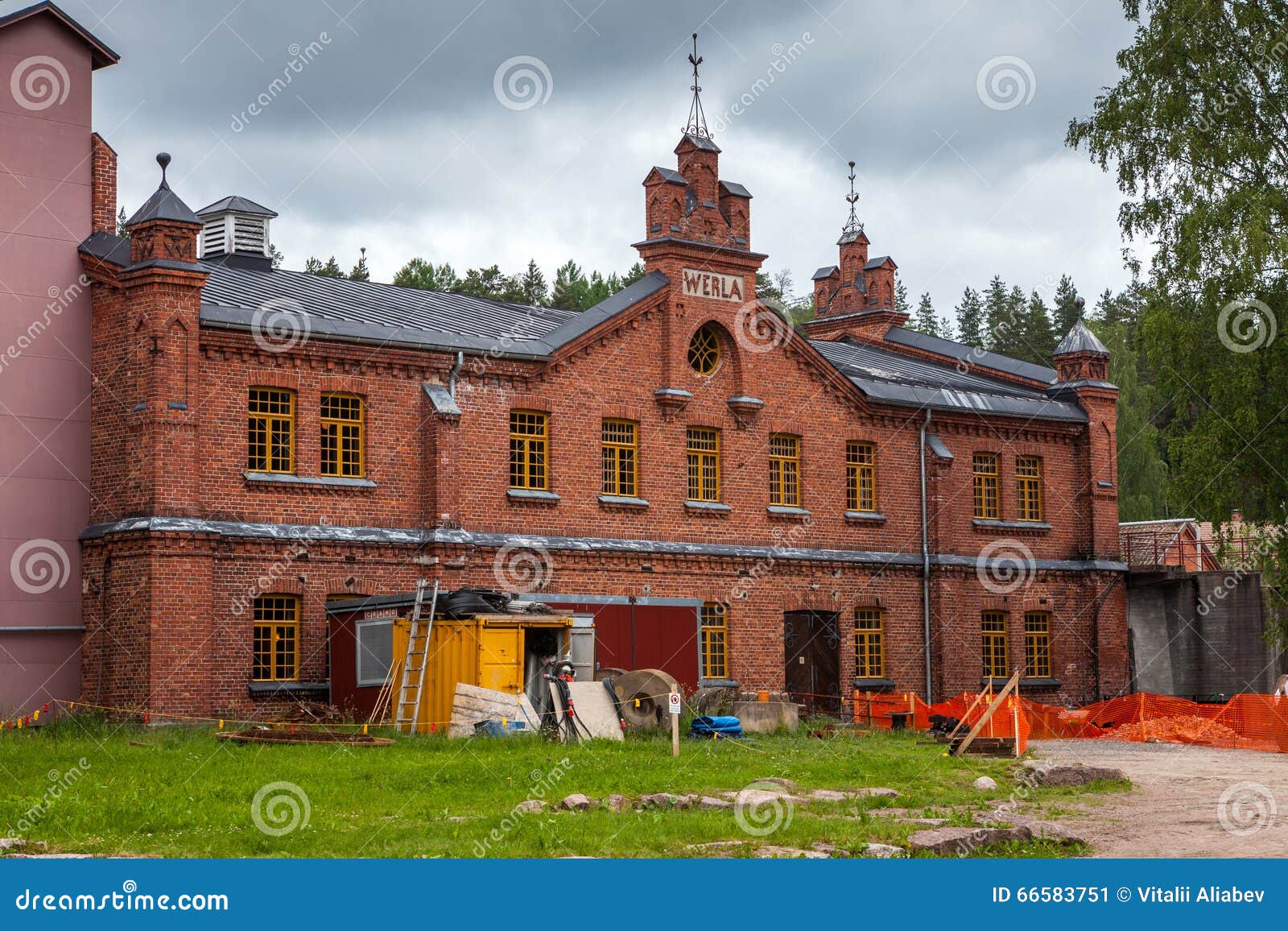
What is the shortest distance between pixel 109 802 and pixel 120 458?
449 inches

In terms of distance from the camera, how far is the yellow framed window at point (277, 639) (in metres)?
27.6

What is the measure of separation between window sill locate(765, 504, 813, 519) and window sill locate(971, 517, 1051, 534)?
4776mm

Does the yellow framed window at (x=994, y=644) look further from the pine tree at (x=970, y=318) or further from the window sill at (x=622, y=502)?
the pine tree at (x=970, y=318)

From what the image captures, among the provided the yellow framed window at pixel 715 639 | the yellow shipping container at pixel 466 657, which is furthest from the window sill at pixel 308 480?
the yellow framed window at pixel 715 639

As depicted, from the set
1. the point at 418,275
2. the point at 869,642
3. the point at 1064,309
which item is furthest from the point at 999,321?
the point at 869,642

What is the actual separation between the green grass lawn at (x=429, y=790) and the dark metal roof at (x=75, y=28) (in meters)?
11.6

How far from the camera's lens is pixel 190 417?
26.8 meters

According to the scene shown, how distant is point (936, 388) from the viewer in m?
38.1

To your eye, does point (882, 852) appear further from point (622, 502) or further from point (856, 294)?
point (856, 294)

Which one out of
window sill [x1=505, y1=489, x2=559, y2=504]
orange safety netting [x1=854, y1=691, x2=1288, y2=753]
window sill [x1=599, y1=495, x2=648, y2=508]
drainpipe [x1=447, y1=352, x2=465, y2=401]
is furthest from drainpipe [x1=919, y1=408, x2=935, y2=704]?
drainpipe [x1=447, y1=352, x2=465, y2=401]

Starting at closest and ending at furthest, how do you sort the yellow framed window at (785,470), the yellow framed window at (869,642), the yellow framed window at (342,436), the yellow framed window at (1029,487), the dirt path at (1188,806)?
the dirt path at (1188,806) < the yellow framed window at (342,436) < the yellow framed window at (785,470) < the yellow framed window at (869,642) < the yellow framed window at (1029,487)

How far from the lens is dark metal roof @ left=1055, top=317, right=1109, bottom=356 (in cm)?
3972

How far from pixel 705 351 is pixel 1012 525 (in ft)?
29.7

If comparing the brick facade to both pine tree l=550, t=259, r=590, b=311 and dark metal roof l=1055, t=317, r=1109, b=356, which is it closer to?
dark metal roof l=1055, t=317, r=1109, b=356
